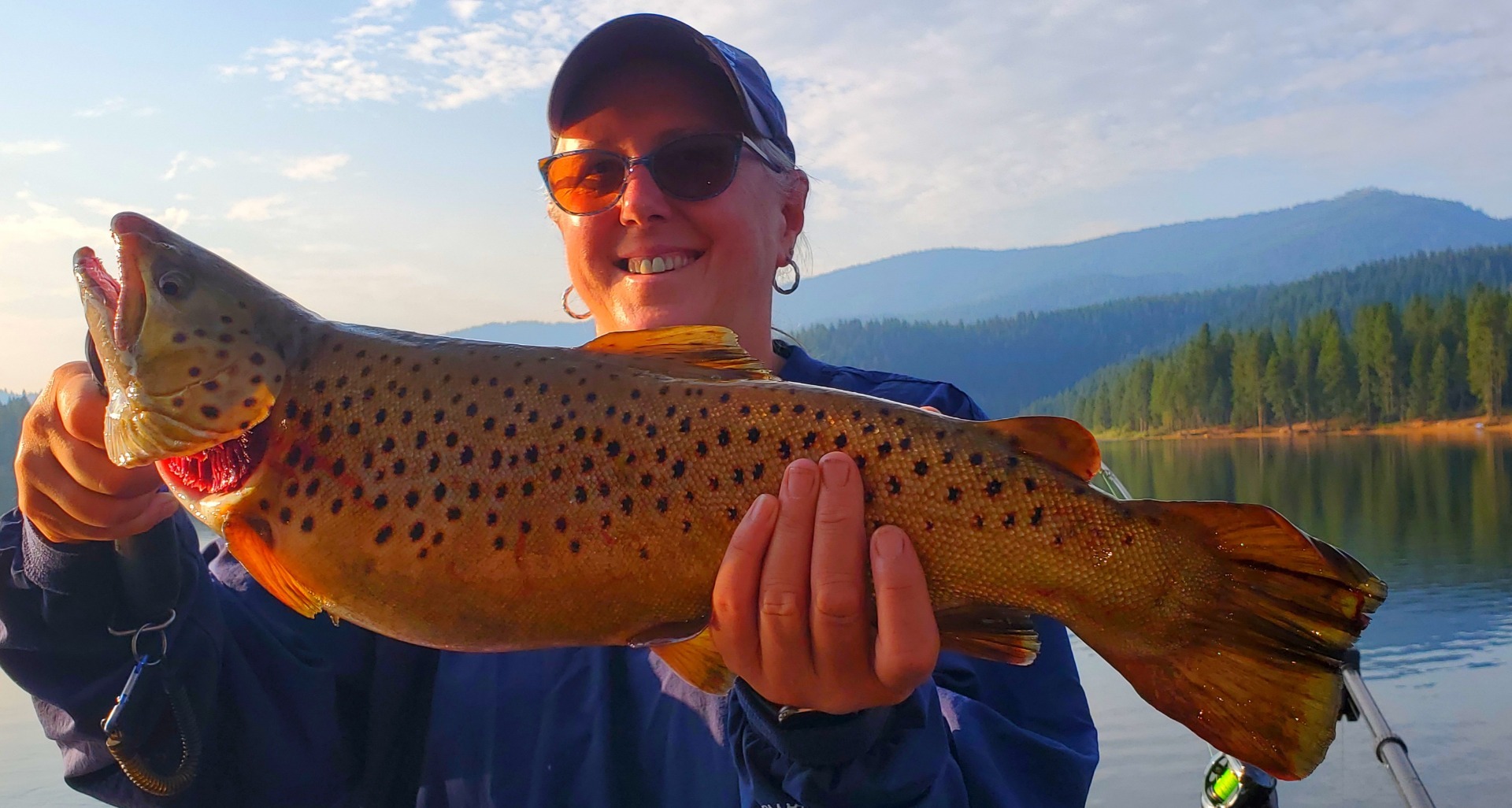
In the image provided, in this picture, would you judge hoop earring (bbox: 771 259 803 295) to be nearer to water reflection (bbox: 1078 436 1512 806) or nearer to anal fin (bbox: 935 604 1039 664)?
anal fin (bbox: 935 604 1039 664)

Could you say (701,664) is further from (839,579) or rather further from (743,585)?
(839,579)

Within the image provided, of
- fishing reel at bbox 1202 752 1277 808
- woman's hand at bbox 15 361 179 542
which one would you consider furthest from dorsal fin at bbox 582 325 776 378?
fishing reel at bbox 1202 752 1277 808

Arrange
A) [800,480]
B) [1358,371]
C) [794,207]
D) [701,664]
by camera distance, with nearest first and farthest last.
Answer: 1. [800,480]
2. [701,664]
3. [794,207]
4. [1358,371]

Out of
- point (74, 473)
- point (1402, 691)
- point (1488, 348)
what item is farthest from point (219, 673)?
point (1488, 348)

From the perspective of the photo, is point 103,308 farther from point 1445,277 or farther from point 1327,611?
point 1445,277

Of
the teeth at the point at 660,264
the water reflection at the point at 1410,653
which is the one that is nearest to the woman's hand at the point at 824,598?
the teeth at the point at 660,264
